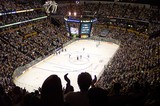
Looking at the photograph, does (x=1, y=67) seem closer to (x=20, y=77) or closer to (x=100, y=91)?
(x=20, y=77)

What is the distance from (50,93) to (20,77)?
27086 millimetres

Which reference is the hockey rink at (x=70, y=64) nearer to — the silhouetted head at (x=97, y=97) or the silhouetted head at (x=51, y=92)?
the silhouetted head at (x=97, y=97)

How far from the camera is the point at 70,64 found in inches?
1364

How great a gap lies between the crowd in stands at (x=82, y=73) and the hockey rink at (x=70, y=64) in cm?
179

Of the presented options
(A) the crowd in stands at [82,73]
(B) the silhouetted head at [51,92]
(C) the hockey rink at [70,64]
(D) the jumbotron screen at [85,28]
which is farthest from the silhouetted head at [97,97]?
(D) the jumbotron screen at [85,28]

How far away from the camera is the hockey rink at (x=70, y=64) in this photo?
2801 cm

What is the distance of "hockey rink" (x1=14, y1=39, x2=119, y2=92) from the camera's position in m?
28.0

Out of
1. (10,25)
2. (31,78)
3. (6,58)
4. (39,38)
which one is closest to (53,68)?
(31,78)

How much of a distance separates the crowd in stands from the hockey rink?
1.79 m

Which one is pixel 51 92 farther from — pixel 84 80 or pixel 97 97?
pixel 84 80

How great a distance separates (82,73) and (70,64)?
100 feet

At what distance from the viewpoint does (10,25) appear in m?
41.8

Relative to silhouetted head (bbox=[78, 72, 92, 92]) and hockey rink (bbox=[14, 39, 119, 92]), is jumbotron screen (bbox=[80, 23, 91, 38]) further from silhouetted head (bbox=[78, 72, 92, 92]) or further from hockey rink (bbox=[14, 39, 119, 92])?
silhouetted head (bbox=[78, 72, 92, 92])

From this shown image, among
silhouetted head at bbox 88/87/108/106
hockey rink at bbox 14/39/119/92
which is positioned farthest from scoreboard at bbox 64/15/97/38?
silhouetted head at bbox 88/87/108/106
